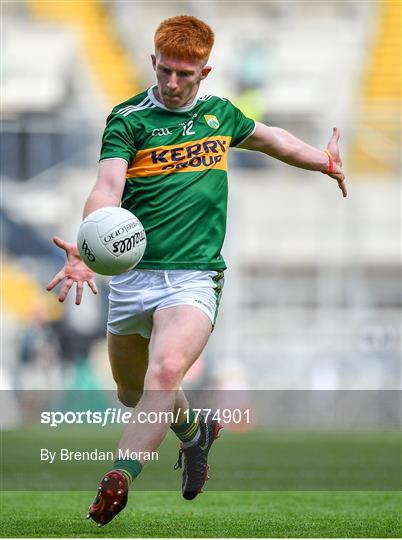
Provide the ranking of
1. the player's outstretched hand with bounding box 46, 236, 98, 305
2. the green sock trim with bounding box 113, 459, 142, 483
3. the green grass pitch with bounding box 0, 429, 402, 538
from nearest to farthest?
1. the green sock trim with bounding box 113, 459, 142, 483
2. the player's outstretched hand with bounding box 46, 236, 98, 305
3. the green grass pitch with bounding box 0, 429, 402, 538

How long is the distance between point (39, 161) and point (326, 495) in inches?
491

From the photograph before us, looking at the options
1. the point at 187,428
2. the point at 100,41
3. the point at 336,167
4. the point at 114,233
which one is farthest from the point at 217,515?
the point at 100,41

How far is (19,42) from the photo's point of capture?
26.3 metres

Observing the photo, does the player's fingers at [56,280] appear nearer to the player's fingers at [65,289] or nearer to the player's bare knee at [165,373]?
the player's fingers at [65,289]

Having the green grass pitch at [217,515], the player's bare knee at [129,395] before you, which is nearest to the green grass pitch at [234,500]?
the green grass pitch at [217,515]

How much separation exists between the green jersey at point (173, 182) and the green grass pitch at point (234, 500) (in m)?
1.28

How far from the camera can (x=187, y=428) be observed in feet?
23.4

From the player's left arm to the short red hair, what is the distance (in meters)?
0.72

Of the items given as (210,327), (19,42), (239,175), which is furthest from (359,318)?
(210,327)

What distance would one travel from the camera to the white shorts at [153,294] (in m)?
6.35

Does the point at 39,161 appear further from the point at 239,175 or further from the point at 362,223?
the point at 362,223

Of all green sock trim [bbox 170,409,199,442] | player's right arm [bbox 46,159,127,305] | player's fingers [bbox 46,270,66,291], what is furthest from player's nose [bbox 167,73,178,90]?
green sock trim [bbox 170,409,199,442]

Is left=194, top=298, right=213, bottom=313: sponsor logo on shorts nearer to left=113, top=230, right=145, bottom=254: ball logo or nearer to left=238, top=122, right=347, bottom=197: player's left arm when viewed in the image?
left=113, top=230, right=145, bottom=254: ball logo

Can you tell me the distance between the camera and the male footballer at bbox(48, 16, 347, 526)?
6.09 meters
